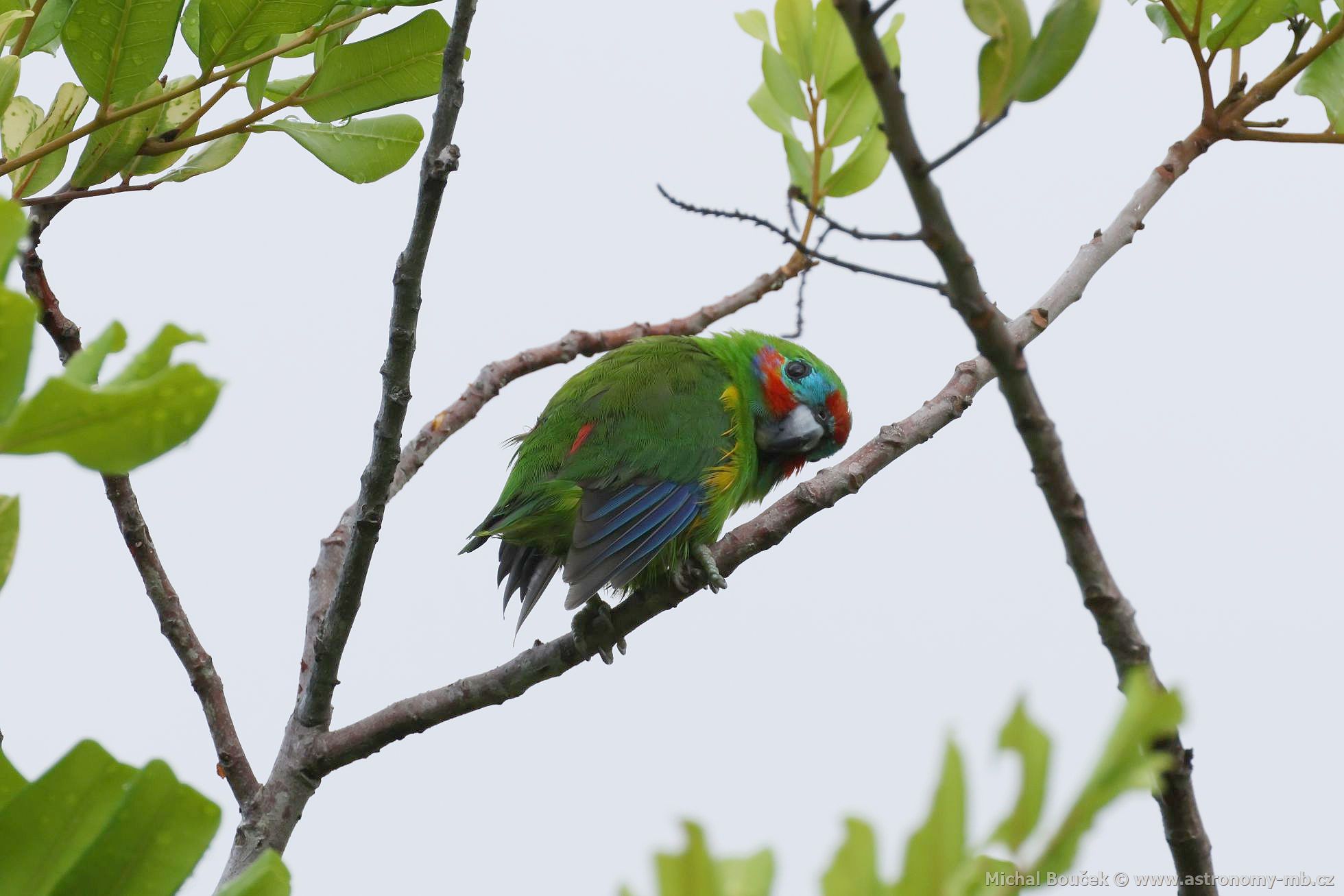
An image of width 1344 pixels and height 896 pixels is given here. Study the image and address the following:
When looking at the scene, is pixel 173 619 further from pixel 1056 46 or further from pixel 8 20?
pixel 1056 46

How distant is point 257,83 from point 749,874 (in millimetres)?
2031

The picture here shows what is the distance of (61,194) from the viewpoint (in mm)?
2297

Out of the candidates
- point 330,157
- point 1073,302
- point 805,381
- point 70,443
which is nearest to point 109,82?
point 330,157

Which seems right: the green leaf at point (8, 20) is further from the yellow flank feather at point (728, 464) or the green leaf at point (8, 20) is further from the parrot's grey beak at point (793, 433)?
the parrot's grey beak at point (793, 433)

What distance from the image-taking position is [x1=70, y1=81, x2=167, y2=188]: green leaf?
94.0 inches

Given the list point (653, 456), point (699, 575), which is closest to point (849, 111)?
point (699, 575)

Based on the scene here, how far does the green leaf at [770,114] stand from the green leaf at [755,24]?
0.66ft

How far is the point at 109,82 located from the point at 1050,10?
1521 millimetres

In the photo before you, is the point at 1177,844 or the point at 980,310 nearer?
the point at 980,310

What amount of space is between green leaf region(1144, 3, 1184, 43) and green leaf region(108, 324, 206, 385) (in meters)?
2.86

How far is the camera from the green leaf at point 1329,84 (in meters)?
2.82

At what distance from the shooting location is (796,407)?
15.9 feet

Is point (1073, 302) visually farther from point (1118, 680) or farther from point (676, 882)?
point (676, 882)

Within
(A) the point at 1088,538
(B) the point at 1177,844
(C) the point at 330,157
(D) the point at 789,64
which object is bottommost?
(B) the point at 1177,844
